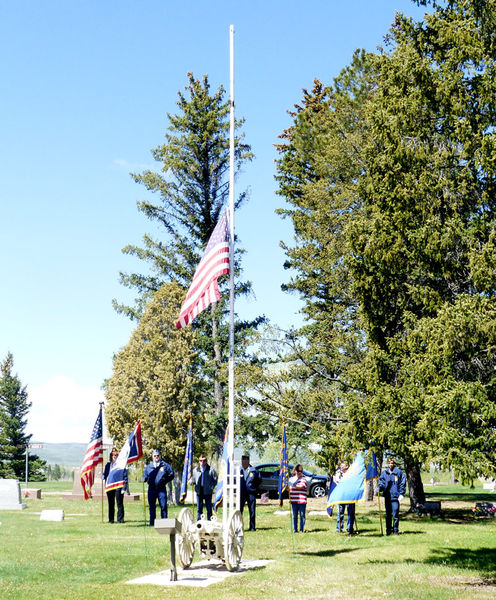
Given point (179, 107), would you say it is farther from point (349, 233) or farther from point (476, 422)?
point (476, 422)

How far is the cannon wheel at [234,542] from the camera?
12.5 meters

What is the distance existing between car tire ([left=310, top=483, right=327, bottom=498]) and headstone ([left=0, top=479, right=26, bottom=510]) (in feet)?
39.7

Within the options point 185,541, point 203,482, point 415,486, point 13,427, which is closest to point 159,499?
point 203,482

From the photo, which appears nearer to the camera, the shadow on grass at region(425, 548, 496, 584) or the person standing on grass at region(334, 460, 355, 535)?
the shadow on grass at region(425, 548, 496, 584)

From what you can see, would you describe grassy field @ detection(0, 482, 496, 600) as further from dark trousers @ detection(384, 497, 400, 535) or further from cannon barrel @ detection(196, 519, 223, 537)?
cannon barrel @ detection(196, 519, 223, 537)

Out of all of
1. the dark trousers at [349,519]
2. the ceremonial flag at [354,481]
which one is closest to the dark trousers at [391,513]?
the dark trousers at [349,519]

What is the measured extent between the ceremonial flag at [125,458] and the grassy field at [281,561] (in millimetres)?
1105

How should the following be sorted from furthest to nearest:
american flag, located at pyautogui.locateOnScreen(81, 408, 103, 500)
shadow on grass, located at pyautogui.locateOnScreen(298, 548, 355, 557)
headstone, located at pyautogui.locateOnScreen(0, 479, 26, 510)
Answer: headstone, located at pyautogui.locateOnScreen(0, 479, 26, 510), american flag, located at pyautogui.locateOnScreen(81, 408, 103, 500), shadow on grass, located at pyautogui.locateOnScreen(298, 548, 355, 557)

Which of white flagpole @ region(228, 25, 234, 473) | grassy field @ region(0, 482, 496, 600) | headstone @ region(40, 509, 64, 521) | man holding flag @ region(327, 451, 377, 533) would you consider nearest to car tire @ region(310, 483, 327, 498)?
grassy field @ region(0, 482, 496, 600)

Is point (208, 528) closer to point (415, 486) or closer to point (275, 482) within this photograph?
point (415, 486)

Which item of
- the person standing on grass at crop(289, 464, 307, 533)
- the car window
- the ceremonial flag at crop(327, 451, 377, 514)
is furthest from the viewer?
the car window

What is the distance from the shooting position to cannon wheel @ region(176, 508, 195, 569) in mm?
12773

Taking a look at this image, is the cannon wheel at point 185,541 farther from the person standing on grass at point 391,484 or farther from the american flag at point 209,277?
the person standing on grass at point 391,484

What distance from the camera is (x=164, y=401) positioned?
98.0ft
